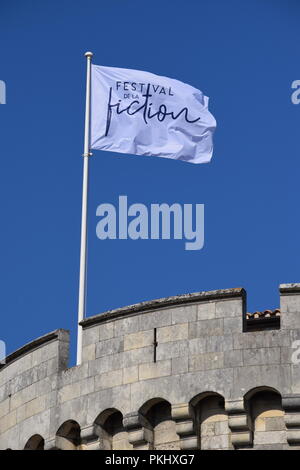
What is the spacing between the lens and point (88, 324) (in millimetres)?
39500

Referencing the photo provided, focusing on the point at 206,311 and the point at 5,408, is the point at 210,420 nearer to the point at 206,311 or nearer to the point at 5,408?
the point at 206,311

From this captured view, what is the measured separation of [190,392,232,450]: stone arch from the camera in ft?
122

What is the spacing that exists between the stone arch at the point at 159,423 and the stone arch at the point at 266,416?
143 cm

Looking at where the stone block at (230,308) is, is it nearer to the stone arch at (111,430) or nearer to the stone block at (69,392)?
the stone arch at (111,430)

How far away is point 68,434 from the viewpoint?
38.8 meters

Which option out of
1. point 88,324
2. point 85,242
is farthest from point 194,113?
point 88,324

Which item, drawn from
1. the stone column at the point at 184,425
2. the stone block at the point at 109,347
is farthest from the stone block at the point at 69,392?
the stone column at the point at 184,425

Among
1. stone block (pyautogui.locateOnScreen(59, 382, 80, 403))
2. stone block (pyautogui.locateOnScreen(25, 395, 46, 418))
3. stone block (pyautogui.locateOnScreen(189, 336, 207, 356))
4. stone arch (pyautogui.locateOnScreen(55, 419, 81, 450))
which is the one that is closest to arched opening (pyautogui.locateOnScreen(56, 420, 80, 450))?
stone arch (pyautogui.locateOnScreen(55, 419, 81, 450))

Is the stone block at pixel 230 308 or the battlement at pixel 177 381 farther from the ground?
the stone block at pixel 230 308

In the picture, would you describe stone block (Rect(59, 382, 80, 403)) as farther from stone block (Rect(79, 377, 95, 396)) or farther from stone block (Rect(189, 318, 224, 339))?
stone block (Rect(189, 318, 224, 339))

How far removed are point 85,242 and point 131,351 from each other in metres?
6.36

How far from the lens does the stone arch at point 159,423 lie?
3756cm

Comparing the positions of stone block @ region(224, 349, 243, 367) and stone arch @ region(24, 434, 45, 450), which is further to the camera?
stone arch @ region(24, 434, 45, 450)
